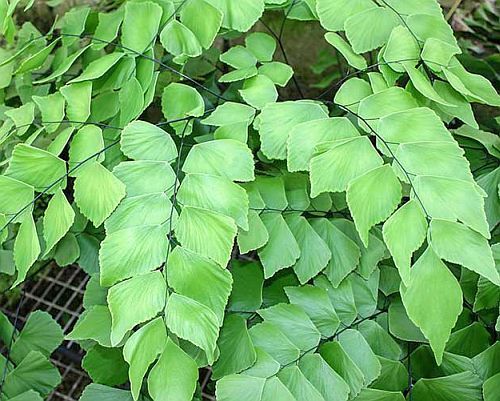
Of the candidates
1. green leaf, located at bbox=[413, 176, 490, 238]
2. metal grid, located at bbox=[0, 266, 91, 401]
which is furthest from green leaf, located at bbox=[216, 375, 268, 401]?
metal grid, located at bbox=[0, 266, 91, 401]

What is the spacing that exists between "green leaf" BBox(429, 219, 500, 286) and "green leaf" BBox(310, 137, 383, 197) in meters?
0.07

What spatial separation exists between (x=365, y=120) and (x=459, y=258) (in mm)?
157

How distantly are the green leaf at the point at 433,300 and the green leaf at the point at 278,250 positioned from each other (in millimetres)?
148

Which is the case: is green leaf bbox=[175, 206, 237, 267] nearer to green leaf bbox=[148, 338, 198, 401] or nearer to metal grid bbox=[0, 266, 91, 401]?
green leaf bbox=[148, 338, 198, 401]

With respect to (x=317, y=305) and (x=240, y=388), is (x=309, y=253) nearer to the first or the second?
(x=317, y=305)

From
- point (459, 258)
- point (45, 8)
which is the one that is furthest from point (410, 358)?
point (45, 8)

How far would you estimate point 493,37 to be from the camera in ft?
3.48

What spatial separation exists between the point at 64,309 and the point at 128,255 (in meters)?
0.60

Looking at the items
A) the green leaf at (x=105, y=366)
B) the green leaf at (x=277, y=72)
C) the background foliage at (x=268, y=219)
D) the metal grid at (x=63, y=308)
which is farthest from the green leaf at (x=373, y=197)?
the metal grid at (x=63, y=308)

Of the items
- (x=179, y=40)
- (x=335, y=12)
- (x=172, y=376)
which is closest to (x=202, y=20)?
(x=179, y=40)

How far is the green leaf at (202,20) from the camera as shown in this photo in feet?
2.10

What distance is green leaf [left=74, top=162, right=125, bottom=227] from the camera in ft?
1.80

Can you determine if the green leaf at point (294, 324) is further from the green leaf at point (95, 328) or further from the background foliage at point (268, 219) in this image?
the green leaf at point (95, 328)

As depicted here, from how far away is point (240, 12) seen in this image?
0.65m
